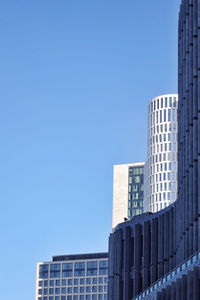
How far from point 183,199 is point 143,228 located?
74.7 ft

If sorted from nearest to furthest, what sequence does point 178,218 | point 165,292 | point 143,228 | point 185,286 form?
1. point 185,286
2. point 165,292
3. point 178,218
4. point 143,228

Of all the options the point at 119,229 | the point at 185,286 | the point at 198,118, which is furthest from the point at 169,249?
the point at 185,286

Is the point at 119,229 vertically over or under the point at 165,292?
over

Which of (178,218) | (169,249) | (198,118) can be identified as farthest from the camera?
(169,249)

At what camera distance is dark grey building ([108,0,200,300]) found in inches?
3292

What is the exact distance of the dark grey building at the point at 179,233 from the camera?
8362cm

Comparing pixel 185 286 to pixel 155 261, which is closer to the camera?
pixel 185 286

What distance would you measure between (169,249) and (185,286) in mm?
33782

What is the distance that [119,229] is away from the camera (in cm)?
12450

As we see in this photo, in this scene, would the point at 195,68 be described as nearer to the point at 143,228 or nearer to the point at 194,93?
the point at 194,93

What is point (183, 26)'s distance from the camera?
10669 cm

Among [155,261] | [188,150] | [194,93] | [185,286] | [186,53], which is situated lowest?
[185,286]

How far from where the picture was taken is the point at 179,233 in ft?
326

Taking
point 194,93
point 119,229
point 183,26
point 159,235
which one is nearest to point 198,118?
point 194,93
